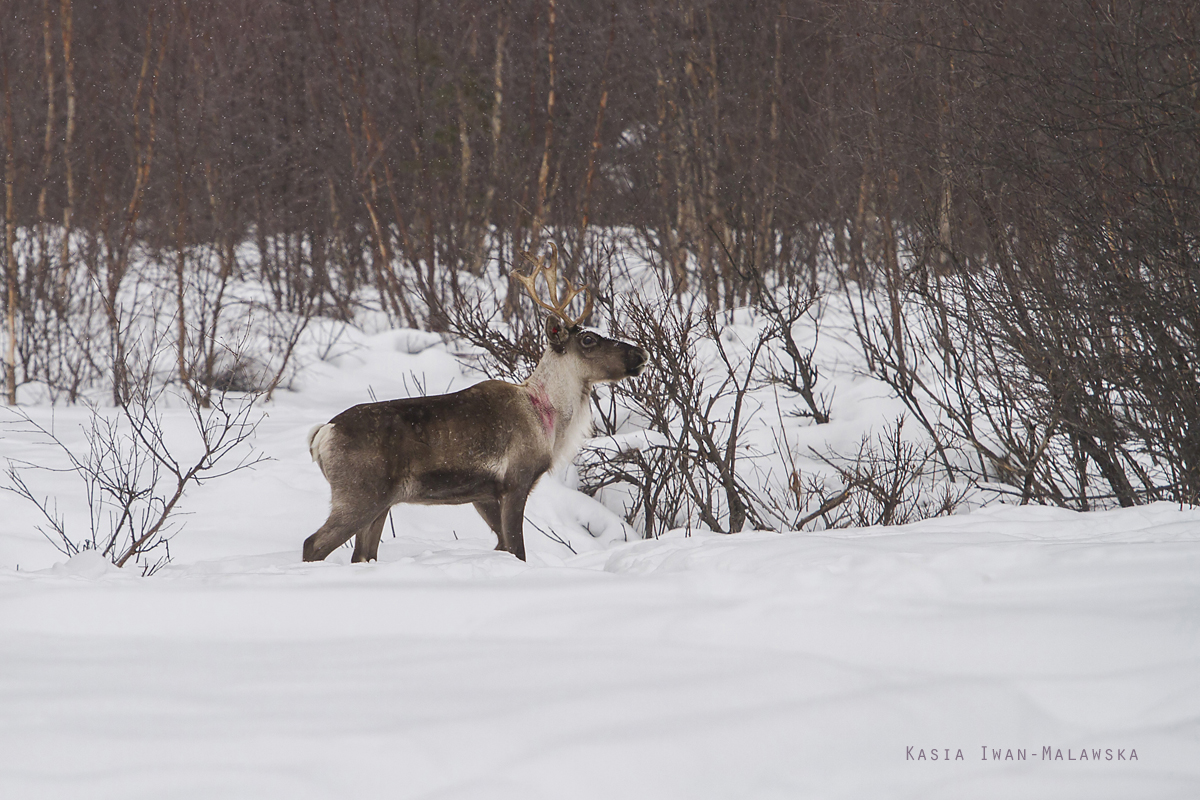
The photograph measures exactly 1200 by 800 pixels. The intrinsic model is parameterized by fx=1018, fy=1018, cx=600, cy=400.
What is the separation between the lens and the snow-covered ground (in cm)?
212

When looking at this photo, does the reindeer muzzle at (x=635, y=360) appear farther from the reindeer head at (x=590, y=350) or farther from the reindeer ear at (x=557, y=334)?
the reindeer ear at (x=557, y=334)

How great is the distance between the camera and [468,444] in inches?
194

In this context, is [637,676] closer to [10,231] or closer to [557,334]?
[557,334]

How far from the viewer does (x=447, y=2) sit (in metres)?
15.2

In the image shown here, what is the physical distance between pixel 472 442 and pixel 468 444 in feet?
0.07

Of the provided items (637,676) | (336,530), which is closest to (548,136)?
(336,530)

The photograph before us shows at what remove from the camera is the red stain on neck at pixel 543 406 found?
5324mm

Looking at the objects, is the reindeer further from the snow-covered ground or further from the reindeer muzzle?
the snow-covered ground

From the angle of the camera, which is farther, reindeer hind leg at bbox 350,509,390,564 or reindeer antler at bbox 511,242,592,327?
reindeer antler at bbox 511,242,592,327

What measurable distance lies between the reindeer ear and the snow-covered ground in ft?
6.21

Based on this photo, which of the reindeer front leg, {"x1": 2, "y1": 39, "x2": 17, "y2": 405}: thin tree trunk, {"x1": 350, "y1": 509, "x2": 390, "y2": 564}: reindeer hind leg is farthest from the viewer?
{"x1": 2, "y1": 39, "x2": 17, "y2": 405}: thin tree trunk

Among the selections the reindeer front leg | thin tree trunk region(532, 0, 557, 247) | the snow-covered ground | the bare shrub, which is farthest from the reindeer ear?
thin tree trunk region(532, 0, 557, 247)

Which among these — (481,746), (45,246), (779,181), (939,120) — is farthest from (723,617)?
(779,181)

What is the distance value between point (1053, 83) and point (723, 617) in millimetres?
3954
